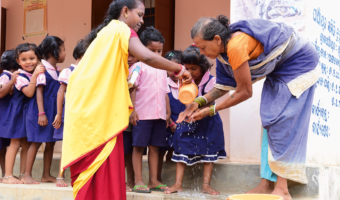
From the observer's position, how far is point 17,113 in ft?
14.0

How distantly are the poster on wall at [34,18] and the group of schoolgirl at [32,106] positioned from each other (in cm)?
260

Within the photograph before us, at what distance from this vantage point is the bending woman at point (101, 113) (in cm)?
253

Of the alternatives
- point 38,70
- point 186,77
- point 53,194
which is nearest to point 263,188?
point 186,77

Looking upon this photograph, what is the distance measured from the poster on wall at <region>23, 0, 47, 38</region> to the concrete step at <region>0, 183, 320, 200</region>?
3.72 meters

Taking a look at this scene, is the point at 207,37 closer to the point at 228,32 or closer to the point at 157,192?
the point at 228,32

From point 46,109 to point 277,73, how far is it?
260 centimetres

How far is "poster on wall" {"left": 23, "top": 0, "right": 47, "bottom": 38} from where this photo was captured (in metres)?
6.79

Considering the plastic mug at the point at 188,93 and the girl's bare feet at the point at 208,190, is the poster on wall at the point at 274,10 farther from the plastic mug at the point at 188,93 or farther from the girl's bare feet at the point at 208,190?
the girl's bare feet at the point at 208,190

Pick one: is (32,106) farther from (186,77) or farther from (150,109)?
(186,77)

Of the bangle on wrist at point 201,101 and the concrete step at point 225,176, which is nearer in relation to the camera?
the bangle on wrist at point 201,101

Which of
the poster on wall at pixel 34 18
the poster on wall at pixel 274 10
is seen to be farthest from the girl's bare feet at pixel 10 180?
the poster on wall at pixel 34 18

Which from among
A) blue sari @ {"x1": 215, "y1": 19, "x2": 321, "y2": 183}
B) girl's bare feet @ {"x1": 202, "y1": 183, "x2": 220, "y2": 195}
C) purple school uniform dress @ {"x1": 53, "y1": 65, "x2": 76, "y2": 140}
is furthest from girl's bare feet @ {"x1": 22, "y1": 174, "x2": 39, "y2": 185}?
blue sari @ {"x1": 215, "y1": 19, "x2": 321, "y2": 183}

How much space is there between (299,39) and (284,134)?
2.42ft

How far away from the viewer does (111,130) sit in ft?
8.45
